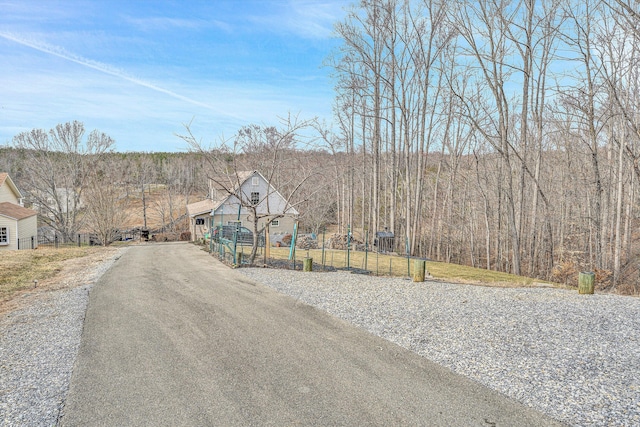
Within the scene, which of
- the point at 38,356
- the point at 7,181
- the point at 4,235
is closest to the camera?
the point at 38,356

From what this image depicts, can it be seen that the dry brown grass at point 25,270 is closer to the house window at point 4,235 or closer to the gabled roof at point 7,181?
the house window at point 4,235

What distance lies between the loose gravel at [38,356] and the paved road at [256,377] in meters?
0.20

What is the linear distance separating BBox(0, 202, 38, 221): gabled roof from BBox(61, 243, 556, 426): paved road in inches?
992

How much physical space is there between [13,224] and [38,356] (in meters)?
27.8

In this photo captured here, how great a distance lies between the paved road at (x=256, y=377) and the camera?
171 inches

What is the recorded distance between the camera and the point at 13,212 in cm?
2888

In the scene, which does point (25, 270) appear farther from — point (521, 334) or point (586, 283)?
point (586, 283)

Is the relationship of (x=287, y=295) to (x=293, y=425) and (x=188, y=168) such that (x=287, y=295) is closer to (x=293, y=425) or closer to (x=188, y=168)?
(x=293, y=425)

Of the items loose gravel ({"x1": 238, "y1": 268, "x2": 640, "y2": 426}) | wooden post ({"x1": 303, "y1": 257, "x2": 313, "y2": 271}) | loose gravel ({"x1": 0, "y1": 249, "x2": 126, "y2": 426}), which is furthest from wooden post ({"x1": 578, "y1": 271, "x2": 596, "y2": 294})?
loose gravel ({"x1": 0, "y1": 249, "x2": 126, "y2": 426})

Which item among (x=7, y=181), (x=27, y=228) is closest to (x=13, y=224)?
(x=27, y=228)

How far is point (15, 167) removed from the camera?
6712cm

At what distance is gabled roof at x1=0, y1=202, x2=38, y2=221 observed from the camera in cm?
2788

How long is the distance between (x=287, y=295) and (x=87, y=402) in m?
6.19

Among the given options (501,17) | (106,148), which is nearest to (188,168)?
(106,148)
